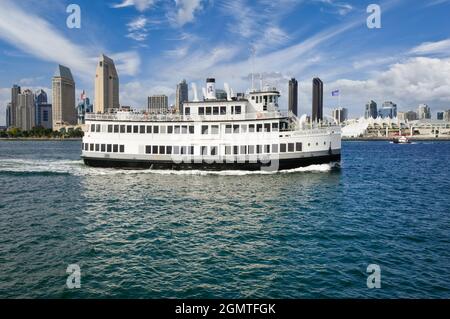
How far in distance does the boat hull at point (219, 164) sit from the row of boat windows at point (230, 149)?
1220 millimetres

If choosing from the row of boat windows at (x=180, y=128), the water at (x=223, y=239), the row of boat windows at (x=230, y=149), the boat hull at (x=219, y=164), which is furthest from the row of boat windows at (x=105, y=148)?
the water at (x=223, y=239)

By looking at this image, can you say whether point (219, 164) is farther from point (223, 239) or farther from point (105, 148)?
point (223, 239)

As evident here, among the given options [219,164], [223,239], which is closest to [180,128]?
[219,164]

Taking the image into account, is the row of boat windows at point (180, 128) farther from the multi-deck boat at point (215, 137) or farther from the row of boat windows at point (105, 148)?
the row of boat windows at point (105, 148)

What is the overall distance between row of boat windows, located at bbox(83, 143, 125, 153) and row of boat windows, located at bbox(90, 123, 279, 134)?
1905 millimetres

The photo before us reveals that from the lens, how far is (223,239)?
1850cm

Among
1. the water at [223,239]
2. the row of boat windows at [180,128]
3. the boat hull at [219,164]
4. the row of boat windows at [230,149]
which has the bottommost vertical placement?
the water at [223,239]

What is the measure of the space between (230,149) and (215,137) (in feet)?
7.94

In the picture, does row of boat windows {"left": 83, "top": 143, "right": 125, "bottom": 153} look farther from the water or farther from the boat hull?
the water

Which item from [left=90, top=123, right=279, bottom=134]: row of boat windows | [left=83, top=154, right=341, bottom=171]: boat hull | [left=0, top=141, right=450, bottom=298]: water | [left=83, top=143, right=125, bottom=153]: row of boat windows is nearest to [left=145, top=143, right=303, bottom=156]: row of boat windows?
[left=83, top=154, right=341, bottom=171]: boat hull

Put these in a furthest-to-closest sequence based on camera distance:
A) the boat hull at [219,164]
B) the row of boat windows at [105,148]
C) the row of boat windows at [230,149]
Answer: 1. the row of boat windows at [105,148]
2. the boat hull at [219,164]
3. the row of boat windows at [230,149]

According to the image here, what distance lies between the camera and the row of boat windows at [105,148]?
4475cm

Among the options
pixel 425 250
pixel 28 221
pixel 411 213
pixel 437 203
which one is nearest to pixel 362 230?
pixel 425 250
